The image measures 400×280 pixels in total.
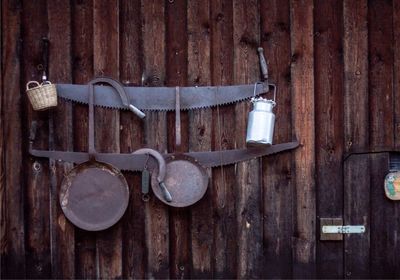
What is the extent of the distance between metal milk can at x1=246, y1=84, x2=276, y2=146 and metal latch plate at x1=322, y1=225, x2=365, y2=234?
0.61 m

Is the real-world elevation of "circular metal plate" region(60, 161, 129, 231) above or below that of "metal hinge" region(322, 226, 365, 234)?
above

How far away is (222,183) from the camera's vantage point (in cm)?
382

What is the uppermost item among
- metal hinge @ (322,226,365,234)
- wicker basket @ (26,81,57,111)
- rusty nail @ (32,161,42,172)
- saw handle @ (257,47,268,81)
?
saw handle @ (257,47,268,81)

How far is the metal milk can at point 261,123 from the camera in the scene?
3.70 meters

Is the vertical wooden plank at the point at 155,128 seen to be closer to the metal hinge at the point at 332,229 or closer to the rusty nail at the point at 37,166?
the rusty nail at the point at 37,166

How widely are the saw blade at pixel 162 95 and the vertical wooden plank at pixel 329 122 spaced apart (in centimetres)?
37

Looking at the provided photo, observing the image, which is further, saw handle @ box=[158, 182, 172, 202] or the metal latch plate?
the metal latch plate

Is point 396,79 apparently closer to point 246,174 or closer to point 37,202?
point 246,174

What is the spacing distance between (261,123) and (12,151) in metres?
1.45

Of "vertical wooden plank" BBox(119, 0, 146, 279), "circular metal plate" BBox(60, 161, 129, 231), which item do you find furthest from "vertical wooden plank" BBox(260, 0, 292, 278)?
"circular metal plate" BBox(60, 161, 129, 231)

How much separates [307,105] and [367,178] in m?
0.55

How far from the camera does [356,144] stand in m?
3.83

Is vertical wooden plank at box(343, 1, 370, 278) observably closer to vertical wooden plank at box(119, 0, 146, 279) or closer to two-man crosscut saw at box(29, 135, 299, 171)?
two-man crosscut saw at box(29, 135, 299, 171)

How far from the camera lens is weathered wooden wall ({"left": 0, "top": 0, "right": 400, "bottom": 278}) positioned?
3809mm
